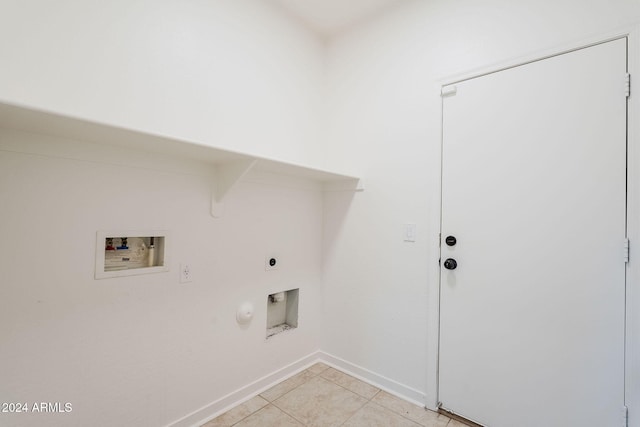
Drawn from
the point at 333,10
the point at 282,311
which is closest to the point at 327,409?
the point at 282,311

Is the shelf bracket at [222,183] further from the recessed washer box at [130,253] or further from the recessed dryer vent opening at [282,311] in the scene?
the recessed dryer vent opening at [282,311]

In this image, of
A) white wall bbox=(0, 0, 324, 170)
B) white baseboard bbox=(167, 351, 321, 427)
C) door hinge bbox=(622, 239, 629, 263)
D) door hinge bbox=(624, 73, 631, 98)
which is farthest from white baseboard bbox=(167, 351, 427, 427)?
door hinge bbox=(624, 73, 631, 98)

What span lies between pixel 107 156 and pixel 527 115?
7.04 feet

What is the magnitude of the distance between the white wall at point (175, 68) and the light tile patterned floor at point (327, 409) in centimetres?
167

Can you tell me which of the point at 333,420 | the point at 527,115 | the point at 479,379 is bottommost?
the point at 333,420

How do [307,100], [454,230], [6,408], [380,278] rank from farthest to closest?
[307,100]
[380,278]
[454,230]
[6,408]

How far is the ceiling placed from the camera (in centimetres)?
209

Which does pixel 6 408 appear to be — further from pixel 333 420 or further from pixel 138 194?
Answer: pixel 333 420

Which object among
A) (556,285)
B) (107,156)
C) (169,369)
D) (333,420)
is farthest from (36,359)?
(556,285)

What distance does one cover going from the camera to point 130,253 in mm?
1439

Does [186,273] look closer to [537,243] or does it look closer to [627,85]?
[537,243]

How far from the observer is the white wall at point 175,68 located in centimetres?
117

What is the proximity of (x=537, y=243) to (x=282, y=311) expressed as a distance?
1.78 metres

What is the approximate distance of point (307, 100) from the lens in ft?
7.84
